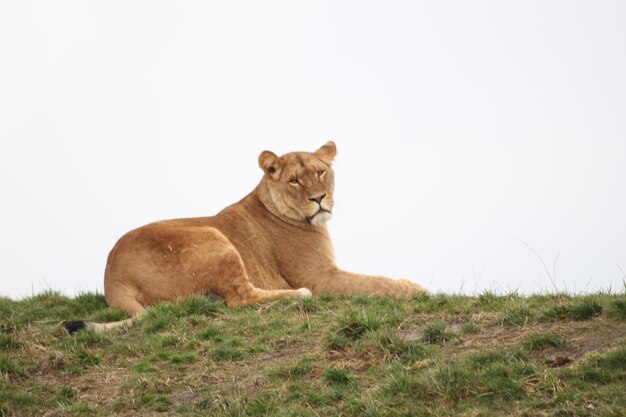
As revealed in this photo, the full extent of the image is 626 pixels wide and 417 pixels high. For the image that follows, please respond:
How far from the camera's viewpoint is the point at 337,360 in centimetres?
861

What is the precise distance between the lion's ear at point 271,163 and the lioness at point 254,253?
0.5 inches

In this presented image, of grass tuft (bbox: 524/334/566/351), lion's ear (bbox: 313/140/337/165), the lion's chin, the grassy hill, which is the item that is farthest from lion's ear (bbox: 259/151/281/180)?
grass tuft (bbox: 524/334/566/351)

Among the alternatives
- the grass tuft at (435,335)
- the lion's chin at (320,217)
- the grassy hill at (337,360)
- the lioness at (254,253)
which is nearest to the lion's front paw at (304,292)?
the lioness at (254,253)

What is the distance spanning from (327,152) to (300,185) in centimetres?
76

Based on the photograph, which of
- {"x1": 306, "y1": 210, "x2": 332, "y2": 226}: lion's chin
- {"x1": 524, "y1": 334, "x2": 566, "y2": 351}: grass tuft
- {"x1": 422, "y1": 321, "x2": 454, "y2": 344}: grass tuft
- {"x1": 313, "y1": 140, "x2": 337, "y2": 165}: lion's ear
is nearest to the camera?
{"x1": 524, "y1": 334, "x2": 566, "y2": 351}: grass tuft

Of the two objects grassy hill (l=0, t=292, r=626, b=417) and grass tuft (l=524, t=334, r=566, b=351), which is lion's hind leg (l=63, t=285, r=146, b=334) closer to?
grassy hill (l=0, t=292, r=626, b=417)

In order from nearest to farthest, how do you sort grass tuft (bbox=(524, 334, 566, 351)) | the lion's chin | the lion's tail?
grass tuft (bbox=(524, 334, 566, 351)), the lion's tail, the lion's chin

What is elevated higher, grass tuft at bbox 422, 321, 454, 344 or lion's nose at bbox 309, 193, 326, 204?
lion's nose at bbox 309, 193, 326, 204

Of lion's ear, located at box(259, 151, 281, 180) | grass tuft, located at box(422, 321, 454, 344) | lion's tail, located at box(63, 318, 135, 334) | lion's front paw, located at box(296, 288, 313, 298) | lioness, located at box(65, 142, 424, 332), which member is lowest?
grass tuft, located at box(422, 321, 454, 344)

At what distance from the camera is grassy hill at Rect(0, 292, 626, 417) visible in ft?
24.2

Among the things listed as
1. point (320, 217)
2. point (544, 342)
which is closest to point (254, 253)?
point (320, 217)

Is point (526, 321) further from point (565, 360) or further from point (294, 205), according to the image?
point (294, 205)

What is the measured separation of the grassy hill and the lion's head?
178cm

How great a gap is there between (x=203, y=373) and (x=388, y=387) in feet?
6.40
